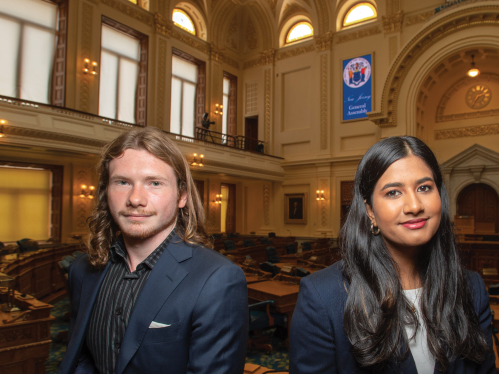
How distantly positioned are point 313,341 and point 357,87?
1444cm

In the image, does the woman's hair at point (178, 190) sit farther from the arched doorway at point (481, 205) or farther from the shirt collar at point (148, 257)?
the arched doorway at point (481, 205)

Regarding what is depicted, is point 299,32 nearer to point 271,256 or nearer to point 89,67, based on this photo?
point 89,67

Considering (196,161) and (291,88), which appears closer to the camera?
(196,161)

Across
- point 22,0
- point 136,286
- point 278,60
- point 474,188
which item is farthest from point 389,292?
point 278,60

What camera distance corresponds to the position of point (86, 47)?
11.3m

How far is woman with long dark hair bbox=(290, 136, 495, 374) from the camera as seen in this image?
116cm

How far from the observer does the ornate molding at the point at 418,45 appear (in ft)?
37.0

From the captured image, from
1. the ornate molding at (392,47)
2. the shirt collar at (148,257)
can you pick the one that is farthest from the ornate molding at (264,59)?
the shirt collar at (148,257)

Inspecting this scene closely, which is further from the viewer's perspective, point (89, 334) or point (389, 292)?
point (89, 334)

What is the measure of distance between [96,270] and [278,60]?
16.3m

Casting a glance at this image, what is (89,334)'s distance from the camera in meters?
1.43

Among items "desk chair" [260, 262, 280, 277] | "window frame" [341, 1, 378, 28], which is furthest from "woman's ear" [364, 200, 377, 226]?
"window frame" [341, 1, 378, 28]

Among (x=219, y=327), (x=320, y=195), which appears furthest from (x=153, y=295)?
(x=320, y=195)

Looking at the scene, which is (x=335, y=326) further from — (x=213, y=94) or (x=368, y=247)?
(x=213, y=94)
